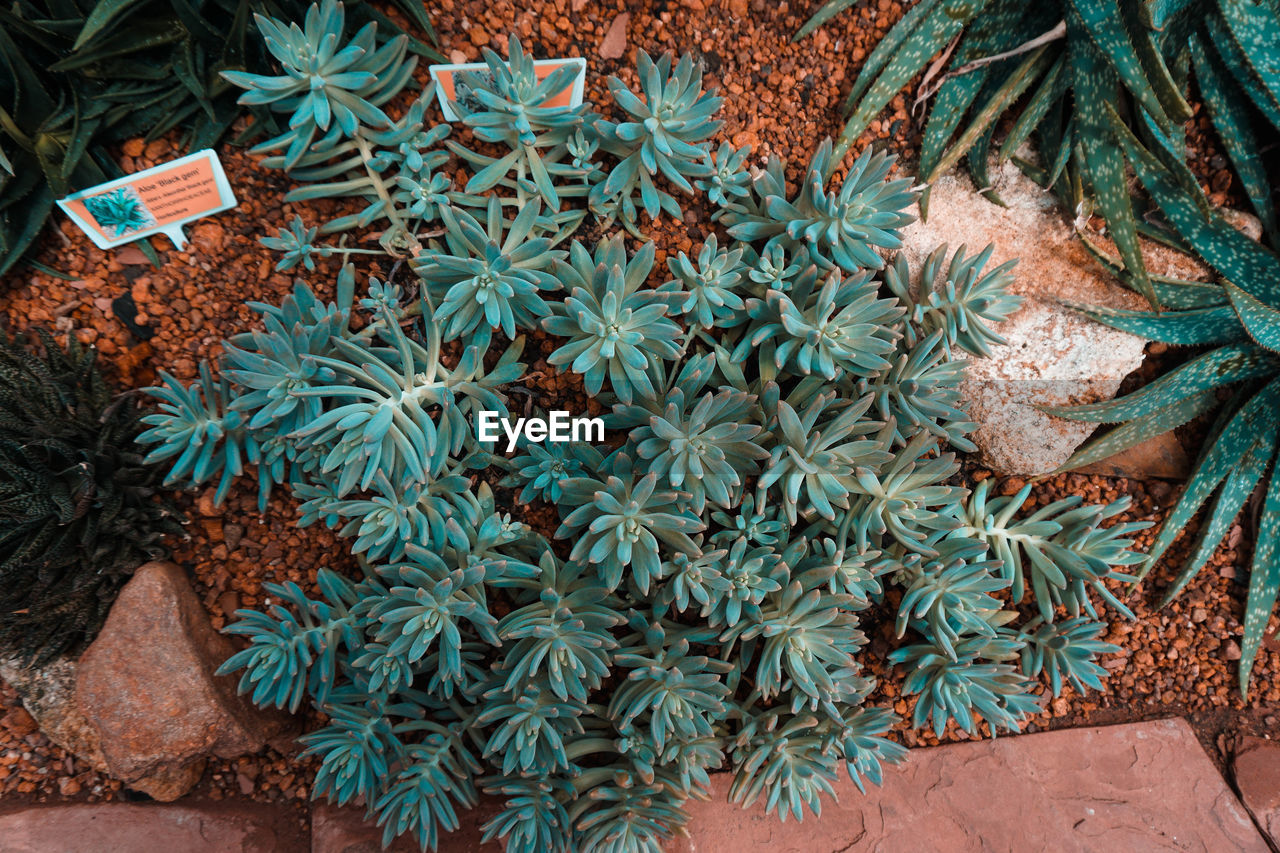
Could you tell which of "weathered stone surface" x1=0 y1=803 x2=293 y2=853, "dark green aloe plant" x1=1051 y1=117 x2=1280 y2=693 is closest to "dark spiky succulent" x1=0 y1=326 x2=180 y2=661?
"weathered stone surface" x1=0 y1=803 x2=293 y2=853

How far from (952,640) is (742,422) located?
872 millimetres

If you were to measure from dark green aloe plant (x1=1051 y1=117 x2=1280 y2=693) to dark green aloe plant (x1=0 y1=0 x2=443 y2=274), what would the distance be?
2195 millimetres

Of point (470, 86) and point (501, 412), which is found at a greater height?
point (470, 86)

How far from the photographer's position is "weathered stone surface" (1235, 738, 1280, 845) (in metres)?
2.23

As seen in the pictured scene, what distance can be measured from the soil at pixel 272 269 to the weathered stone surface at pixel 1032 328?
19 centimetres

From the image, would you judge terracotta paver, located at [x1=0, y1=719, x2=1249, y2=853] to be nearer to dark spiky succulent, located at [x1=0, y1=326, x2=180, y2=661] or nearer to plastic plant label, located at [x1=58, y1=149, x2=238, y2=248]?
dark spiky succulent, located at [x1=0, y1=326, x2=180, y2=661]

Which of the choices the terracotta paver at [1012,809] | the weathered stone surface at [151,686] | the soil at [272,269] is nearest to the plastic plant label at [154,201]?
the soil at [272,269]

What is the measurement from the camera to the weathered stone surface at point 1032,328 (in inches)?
85.0

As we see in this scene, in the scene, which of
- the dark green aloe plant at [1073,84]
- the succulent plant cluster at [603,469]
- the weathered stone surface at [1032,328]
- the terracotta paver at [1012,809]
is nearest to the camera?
the succulent plant cluster at [603,469]

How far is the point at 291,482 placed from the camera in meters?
1.87

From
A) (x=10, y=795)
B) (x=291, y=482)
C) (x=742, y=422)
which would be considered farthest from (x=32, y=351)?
(x=742, y=422)

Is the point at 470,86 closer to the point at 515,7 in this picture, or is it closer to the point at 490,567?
the point at 515,7

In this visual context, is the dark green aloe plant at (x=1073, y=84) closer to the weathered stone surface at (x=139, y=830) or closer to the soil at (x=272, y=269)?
the soil at (x=272, y=269)

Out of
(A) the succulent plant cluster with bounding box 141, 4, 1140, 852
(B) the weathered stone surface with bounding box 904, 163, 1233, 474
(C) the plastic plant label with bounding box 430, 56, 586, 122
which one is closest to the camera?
(A) the succulent plant cluster with bounding box 141, 4, 1140, 852
